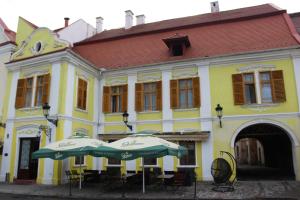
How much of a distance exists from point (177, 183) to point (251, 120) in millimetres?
5801

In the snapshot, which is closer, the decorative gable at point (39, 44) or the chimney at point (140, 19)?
the decorative gable at point (39, 44)

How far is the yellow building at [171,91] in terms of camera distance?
50.2 ft

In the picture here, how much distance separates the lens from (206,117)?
16.0 meters

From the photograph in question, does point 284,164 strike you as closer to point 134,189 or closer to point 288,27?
point 288,27

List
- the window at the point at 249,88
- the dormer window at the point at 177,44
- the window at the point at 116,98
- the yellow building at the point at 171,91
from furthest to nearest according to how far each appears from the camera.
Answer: the window at the point at 116,98 → the dormer window at the point at 177,44 → the window at the point at 249,88 → the yellow building at the point at 171,91

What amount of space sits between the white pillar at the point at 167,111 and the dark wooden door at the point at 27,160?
6.93 meters

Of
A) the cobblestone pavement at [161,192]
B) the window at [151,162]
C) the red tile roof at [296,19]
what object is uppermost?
the red tile roof at [296,19]

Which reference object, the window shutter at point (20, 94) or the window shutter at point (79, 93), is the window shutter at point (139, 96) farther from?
the window shutter at point (20, 94)

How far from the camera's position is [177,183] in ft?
39.6

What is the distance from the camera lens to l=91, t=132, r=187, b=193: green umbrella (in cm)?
1082

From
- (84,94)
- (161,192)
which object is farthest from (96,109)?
(161,192)

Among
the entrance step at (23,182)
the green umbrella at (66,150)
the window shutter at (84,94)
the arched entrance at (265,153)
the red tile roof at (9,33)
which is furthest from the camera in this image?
the red tile roof at (9,33)

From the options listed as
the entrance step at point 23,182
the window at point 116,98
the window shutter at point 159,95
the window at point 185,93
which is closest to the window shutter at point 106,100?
the window at point 116,98

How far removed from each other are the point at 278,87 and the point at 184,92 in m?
4.96
